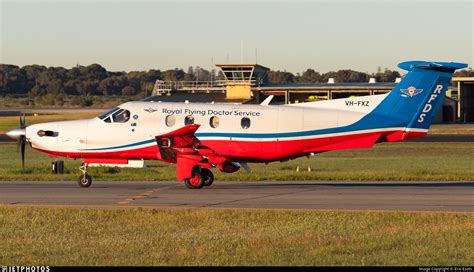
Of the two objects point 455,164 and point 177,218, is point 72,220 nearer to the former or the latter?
point 177,218

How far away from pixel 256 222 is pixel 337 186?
9.30m

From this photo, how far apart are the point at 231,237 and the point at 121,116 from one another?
11708 millimetres

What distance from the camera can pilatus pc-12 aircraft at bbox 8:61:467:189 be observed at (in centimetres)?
2728

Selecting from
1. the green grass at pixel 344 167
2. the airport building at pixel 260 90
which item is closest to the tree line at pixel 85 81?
the airport building at pixel 260 90

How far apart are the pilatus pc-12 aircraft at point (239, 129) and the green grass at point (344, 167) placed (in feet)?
14.2

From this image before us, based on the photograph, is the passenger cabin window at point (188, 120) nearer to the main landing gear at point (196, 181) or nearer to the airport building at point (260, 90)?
the main landing gear at point (196, 181)

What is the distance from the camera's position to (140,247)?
16406mm

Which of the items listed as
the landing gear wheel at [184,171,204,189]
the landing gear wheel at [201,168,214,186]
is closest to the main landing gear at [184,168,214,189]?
the landing gear wheel at [184,171,204,189]

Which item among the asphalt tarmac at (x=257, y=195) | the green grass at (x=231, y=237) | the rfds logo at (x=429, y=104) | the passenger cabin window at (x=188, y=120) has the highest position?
the rfds logo at (x=429, y=104)

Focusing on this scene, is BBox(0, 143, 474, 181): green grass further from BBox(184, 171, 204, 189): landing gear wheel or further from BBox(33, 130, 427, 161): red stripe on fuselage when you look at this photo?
BBox(184, 171, 204, 189): landing gear wheel

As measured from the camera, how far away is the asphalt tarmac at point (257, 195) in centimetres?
2291

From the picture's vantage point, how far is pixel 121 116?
28.3 meters

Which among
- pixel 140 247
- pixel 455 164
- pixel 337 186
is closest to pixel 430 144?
pixel 455 164

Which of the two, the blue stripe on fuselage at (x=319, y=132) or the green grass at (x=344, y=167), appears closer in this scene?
the blue stripe on fuselage at (x=319, y=132)
